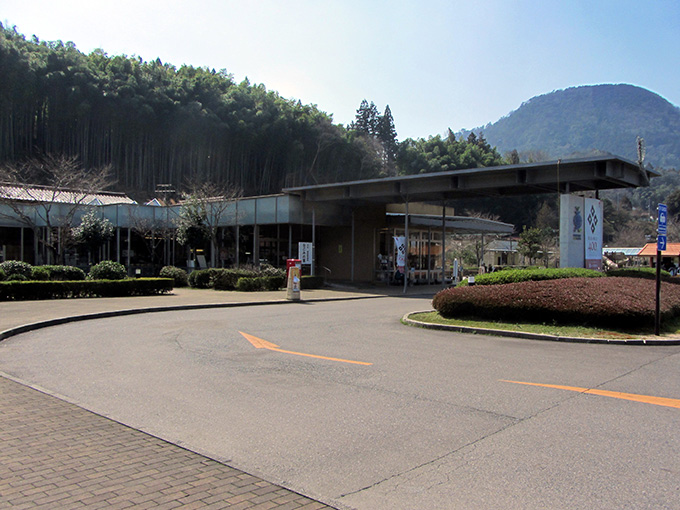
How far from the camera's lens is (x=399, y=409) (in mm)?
6348

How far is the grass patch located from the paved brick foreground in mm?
9260

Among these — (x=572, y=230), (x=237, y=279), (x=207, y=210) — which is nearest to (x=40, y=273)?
(x=237, y=279)

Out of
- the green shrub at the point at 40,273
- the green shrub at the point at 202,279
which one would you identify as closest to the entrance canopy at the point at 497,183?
the green shrub at the point at 202,279

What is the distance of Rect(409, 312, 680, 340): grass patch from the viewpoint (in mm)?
11762

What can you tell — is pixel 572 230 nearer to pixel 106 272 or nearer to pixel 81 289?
pixel 81 289

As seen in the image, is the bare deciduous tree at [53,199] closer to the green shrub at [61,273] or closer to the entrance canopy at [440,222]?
the green shrub at [61,273]

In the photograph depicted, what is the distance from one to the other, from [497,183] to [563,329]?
12961 millimetres

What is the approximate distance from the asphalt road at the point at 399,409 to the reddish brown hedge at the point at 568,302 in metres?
1.62

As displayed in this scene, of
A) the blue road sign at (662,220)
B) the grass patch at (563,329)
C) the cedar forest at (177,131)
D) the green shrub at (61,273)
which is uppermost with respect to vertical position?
the cedar forest at (177,131)

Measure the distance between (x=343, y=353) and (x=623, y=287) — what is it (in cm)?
808

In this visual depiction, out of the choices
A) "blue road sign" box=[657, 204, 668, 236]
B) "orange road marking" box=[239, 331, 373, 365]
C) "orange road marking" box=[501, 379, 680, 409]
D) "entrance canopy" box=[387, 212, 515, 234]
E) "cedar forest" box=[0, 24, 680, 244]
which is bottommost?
"orange road marking" box=[239, 331, 373, 365]

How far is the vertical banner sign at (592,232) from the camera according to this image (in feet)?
63.1

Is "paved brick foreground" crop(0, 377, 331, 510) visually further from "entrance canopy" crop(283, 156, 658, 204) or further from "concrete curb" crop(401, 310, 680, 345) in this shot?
"entrance canopy" crop(283, 156, 658, 204)

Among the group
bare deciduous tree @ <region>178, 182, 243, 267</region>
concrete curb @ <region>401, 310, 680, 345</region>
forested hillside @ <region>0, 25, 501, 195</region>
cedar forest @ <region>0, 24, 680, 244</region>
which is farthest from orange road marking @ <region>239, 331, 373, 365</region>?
forested hillside @ <region>0, 25, 501, 195</region>
